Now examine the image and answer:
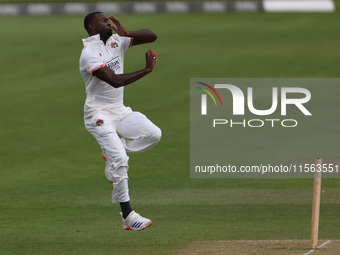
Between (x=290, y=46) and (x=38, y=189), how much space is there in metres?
18.4

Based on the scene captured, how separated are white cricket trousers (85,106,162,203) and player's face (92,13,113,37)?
3.72 feet

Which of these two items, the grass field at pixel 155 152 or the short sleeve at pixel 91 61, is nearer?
the short sleeve at pixel 91 61

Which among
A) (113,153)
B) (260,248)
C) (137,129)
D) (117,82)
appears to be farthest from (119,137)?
(260,248)

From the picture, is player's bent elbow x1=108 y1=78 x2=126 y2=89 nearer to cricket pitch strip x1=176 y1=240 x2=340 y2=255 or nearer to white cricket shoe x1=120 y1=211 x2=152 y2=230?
white cricket shoe x1=120 y1=211 x2=152 y2=230

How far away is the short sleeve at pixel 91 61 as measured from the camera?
12016 millimetres

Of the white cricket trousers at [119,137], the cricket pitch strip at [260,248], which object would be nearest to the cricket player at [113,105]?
the white cricket trousers at [119,137]

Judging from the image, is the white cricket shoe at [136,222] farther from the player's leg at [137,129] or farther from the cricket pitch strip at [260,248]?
the player's leg at [137,129]

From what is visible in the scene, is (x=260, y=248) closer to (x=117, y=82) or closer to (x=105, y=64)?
(x=117, y=82)

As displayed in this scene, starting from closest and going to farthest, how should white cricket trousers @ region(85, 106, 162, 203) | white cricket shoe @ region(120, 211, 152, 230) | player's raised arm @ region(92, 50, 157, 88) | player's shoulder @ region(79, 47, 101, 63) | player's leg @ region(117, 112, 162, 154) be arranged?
player's raised arm @ region(92, 50, 157, 88) < white cricket shoe @ region(120, 211, 152, 230) < player's shoulder @ region(79, 47, 101, 63) < white cricket trousers @ region(85, 106, 162, 203) < player's leg @ region(117, 112, 162, 154)

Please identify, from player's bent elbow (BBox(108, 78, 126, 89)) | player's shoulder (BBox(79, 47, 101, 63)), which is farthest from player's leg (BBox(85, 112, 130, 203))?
player's shoulder (BBox(79, 47, 101, 63))

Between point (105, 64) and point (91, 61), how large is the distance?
0.81ft

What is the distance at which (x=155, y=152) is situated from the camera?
22031mm

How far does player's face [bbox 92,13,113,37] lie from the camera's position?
12.2 meters

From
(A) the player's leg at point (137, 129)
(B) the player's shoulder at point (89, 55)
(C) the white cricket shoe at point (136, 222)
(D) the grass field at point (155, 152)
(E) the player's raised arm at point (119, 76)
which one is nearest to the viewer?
(E) the player's raised arm at point (119, 76)
